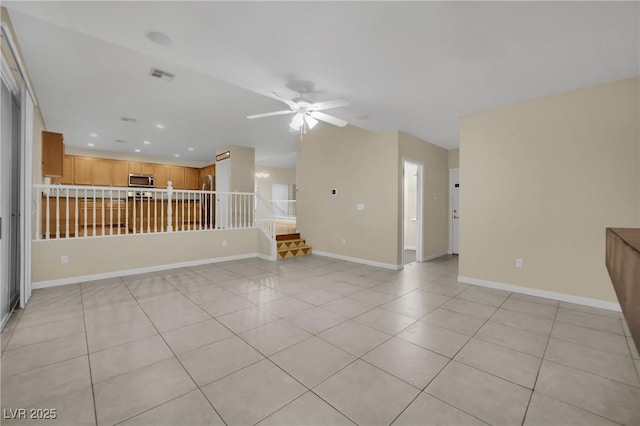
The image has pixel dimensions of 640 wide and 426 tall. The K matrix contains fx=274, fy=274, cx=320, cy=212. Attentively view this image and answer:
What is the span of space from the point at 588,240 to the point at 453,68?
258 centimetres

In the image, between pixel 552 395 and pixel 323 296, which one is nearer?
pixel 552 395

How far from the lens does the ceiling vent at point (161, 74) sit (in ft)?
11.5

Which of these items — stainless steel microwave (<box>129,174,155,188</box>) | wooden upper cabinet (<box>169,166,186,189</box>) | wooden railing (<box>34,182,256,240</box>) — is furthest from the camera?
wooden upper cabinet (<box>169,166,186,189</box>)

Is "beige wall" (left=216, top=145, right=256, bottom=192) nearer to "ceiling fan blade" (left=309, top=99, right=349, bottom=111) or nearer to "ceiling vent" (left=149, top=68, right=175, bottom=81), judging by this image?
"ceiling vent" (left=149, top=68, right=175, bottom=81)

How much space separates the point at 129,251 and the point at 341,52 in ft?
14.4

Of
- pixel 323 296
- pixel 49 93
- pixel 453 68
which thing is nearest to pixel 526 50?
pixel 453 68

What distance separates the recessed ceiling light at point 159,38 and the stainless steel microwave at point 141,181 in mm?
7973

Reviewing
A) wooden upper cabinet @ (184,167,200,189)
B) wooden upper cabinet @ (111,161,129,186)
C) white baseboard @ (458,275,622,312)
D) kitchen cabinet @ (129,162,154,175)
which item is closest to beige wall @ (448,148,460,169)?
white baseboard @ (458,275,622,312)

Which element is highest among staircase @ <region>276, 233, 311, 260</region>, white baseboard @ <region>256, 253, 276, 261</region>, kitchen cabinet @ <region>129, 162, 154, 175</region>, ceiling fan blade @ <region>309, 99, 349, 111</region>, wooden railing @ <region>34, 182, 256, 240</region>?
kitchen cabinet @ <region>129, 162, 154, 175</region>

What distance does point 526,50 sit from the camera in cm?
251

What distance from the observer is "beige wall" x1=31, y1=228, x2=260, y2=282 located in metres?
3.79

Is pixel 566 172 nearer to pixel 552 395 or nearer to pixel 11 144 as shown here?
pixel 552 395

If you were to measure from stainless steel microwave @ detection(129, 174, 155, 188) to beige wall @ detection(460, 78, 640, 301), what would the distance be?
950 centimetres

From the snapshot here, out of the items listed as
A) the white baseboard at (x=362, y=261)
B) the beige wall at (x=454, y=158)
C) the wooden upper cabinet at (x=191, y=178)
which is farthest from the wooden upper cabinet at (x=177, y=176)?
the beige wall at (x=454, y=158)
